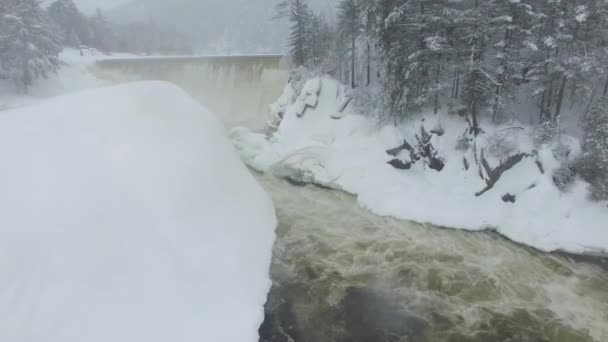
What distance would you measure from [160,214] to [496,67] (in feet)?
50.6

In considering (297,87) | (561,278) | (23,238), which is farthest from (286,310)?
(297,87)

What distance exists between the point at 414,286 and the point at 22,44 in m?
38.2

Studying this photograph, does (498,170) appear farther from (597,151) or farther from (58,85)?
(58,85)

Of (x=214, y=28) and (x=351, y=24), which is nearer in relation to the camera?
(x=351, y=24)

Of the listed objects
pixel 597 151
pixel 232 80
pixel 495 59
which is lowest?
pixel 597 151

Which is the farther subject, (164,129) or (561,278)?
(164,129)

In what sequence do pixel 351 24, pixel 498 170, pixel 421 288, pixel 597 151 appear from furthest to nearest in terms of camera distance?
pixel 351 24
pixel 498 170
pixel 597 151
pixel 421 288

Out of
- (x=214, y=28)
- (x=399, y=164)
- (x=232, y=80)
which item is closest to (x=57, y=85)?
(x=232, y=80)

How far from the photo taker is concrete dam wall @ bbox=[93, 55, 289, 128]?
97.5 feet

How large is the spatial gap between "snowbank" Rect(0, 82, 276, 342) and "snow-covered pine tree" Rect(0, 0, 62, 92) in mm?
25515

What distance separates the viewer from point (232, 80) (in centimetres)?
3177

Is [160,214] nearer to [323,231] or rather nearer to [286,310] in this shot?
[286,310]

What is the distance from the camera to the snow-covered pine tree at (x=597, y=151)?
11.8 metres

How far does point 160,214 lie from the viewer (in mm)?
8641
